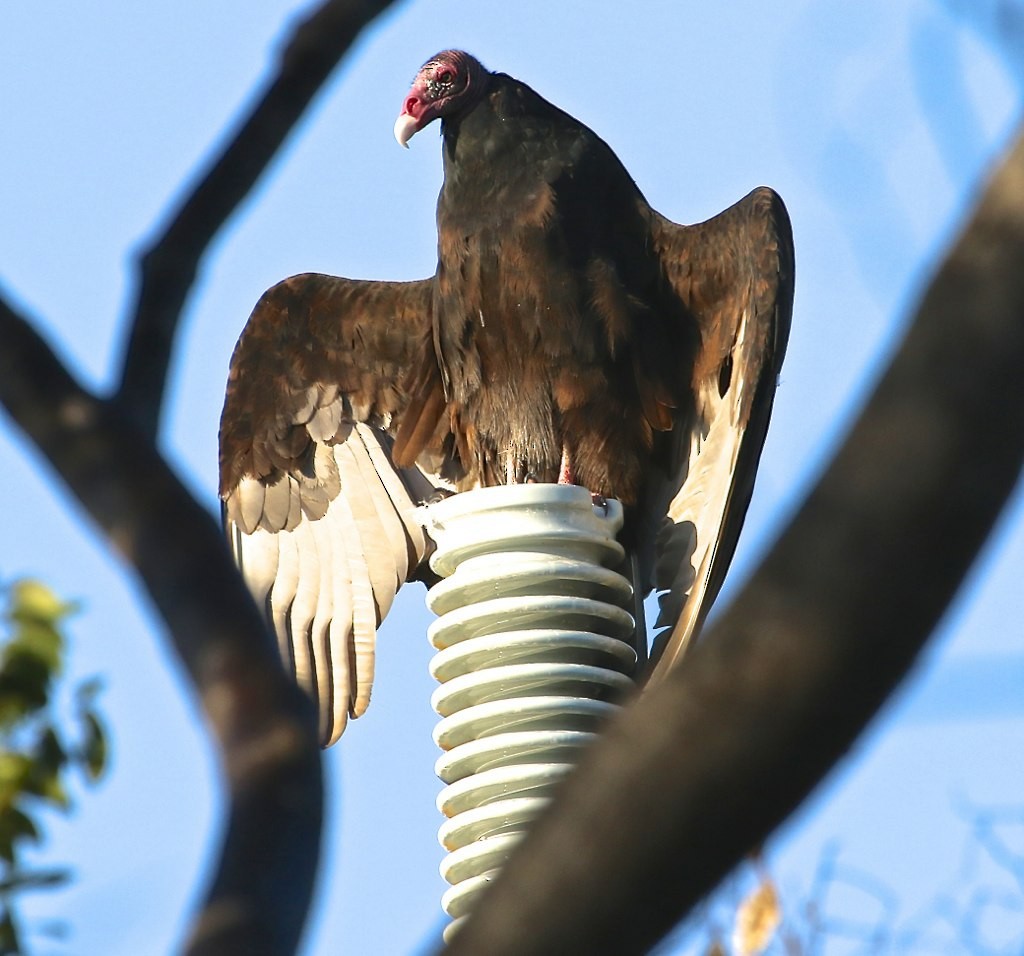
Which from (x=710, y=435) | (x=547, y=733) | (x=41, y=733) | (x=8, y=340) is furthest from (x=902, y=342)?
(x=710, y=435)

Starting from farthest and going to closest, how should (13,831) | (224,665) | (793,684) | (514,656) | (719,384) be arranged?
(719,384) → (514,656) → (13,831) → (224,665) → (793,684)

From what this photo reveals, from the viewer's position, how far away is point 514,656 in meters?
4.40

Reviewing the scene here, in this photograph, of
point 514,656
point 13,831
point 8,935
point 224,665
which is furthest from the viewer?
point 514,656

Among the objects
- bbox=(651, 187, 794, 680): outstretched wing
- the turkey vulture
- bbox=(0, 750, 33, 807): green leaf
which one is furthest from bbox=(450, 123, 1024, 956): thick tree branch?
the turkey vulture

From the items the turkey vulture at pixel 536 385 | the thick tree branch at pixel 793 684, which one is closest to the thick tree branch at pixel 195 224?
the thick tree branch at pixel 793 684

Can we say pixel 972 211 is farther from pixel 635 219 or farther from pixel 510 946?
pixel 635 219

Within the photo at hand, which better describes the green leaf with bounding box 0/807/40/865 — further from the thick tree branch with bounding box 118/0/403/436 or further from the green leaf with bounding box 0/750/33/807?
the thick tree branch with bounding box 118/0/403/436

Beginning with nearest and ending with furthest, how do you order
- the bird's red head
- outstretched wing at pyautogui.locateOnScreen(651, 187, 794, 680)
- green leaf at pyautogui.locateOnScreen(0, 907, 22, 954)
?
green leaf at pyautogui.locateOnScreen(0, 907, 22, 954), outstretched wing at pyautogui.locateOnScreen(651, 187, 794, 680), the bird's red head

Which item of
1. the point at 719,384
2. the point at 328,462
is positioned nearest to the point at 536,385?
the point at 719,384

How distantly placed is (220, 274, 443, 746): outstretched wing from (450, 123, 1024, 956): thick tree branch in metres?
4.45

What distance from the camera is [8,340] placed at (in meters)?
2.07

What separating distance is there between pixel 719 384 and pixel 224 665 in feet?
14.1

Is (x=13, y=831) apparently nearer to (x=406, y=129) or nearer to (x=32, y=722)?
(x=32, y=722)

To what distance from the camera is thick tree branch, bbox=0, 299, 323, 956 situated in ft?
5.51
